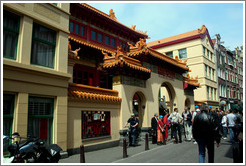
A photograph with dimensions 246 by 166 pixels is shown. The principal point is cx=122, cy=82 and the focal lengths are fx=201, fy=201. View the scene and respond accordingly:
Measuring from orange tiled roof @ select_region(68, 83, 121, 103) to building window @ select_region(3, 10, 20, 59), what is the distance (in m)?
3.18

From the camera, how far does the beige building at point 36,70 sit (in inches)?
298

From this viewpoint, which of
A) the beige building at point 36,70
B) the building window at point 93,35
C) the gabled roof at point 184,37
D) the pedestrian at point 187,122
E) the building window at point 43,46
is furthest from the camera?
the gabled roof at point 184,37

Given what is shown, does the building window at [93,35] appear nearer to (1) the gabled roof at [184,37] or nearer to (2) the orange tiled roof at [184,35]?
(1) the gabled roof at [184,37]

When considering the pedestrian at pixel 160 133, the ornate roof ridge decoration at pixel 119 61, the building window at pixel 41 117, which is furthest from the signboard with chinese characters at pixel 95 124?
the ornate roof ridge decoration at pixel 119 61

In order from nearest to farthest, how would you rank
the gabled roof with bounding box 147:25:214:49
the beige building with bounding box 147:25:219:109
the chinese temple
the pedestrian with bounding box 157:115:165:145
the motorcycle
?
1. the motorcycle
2. the chinese temple
3. the pedestrian with bounding box 157:115:165:145
4. the beige building with bounding box 147:25:219:109
5. the gabled roof with bounding box 147:25:214:49

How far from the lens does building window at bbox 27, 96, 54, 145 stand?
27.1 ft

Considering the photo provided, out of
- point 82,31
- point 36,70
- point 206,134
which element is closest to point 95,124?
point 36,70

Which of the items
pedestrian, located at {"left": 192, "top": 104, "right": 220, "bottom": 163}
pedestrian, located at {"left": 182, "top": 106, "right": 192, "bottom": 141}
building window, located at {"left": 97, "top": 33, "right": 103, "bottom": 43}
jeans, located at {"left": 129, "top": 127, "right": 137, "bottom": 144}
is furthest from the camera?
building window, located at {"left": 97, "top": 33, "right": 103, "bottom": 43}

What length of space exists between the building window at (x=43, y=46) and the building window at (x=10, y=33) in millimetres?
766

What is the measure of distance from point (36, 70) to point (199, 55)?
91.4 feet

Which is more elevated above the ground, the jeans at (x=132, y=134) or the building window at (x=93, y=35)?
the building window at (x=93, y=35)

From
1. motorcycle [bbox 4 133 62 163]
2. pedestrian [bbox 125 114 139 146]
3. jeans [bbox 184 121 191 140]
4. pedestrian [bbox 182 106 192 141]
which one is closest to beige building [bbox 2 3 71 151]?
motorcycle [bbox 4 133 62 163]

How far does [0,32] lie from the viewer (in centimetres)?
716

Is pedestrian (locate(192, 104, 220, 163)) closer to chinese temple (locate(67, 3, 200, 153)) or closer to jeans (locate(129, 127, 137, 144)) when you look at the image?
jeans (locate(129, 127, 137, 144))
